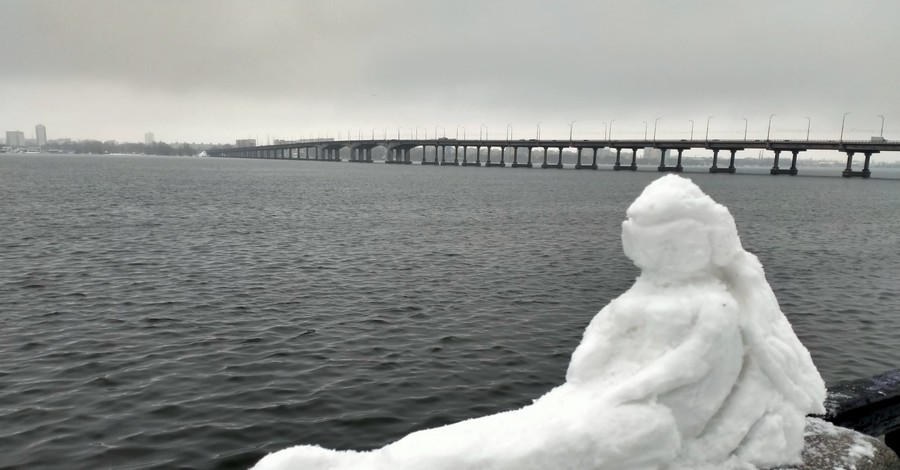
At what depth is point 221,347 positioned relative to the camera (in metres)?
14.6

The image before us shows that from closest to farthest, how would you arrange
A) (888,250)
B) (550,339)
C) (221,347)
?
(221,347), (550,339), (888,250)

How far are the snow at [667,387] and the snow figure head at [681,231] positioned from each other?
11 millimetres

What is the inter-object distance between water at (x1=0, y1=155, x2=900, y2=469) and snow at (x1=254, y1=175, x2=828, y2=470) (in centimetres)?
588

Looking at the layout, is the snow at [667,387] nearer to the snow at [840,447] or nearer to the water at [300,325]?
the snow at [840,447]

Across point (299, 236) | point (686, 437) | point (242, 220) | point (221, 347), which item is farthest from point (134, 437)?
point (242, 220)

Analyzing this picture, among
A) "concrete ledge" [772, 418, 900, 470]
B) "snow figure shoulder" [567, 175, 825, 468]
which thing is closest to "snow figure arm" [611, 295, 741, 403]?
"snow figure shoulder" [567, 175, 825, 468]

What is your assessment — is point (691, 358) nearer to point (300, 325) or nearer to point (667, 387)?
point (667, 387)

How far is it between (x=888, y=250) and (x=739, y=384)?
35.4 m

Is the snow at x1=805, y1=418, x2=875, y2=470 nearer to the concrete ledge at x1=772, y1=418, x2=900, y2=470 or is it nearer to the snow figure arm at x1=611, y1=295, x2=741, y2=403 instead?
the concrete ledge at x1=772, y1=418, x2=900, y2=470

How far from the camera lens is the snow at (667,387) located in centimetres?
505

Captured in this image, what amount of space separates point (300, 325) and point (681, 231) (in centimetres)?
1298

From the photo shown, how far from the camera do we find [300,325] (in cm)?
1658

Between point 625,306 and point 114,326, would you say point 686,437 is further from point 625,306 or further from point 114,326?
point 114,326

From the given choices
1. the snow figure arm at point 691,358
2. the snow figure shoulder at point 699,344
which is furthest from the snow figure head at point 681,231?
the snow figure arm at point 691,358
